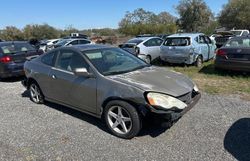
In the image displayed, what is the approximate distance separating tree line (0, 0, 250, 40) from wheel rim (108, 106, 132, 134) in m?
40.3

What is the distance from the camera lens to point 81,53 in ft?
16.3

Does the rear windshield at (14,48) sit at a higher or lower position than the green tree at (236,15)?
lower

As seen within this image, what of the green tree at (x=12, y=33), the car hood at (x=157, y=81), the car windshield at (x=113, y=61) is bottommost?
the green tree at (x=12, y=33)

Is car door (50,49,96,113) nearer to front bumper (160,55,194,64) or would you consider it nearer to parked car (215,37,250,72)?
parked car (215,37,250,72)

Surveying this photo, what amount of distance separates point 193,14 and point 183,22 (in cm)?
240

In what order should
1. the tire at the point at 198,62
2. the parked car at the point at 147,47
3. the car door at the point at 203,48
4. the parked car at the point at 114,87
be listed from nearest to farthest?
1. the parked car at the point at 114,87
2. the tire at the point at 198,62
3. the car door at the point at 203,48
4. the parked car at the point at 147,47

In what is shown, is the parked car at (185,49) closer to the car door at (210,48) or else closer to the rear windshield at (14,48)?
the car door at (210,48)

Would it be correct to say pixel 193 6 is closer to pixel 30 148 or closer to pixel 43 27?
pixel 43 27

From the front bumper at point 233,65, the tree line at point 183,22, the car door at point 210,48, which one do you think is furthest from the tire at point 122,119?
the tree line at point 183,22

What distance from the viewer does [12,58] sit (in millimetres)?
8812

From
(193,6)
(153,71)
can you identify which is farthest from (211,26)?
(153,71)

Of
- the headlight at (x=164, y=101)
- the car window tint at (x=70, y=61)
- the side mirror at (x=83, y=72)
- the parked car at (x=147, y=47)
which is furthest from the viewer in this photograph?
the parked car at (x=147, y=47)

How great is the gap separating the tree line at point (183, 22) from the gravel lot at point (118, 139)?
3933 cm

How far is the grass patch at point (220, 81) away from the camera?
6.96 meters
